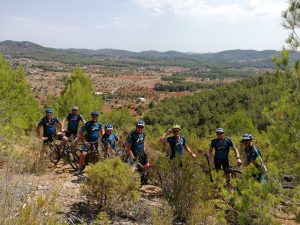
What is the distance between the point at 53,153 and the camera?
9.10 m

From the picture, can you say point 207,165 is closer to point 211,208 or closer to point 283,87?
Result: point 211,208

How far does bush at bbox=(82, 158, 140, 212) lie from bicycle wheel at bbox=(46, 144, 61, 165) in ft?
9.77

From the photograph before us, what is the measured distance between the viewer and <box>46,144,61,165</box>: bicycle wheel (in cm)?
902

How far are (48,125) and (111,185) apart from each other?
11.0 feet

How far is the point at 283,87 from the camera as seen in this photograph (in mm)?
4637

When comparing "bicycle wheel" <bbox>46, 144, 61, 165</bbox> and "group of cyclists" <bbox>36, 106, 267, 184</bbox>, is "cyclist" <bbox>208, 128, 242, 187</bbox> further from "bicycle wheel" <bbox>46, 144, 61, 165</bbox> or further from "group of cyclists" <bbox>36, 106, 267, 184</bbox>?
"bicycle wheel" <bbox>46, 144, 61, 165</bbox>

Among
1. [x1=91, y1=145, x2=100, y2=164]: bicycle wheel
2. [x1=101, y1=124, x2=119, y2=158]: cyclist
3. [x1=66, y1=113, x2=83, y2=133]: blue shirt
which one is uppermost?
[x1=66, y1=113, x2=83, y2=133]: blue shirt

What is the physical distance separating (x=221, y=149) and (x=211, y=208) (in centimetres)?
192

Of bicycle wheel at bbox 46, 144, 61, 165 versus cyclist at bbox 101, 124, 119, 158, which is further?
bicycle wheel at bbox 46, 144, 61, 165

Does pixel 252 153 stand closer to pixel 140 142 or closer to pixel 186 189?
pixel 186 189

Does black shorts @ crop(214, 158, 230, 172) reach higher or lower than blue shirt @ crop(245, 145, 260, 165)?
lower

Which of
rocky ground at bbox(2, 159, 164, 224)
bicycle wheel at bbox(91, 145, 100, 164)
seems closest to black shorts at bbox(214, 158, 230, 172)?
rocky ground at bbox(2, 159, 164, 224)

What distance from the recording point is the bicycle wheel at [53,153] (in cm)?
902

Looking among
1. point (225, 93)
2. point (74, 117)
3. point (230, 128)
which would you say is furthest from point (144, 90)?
point (74, 117)
